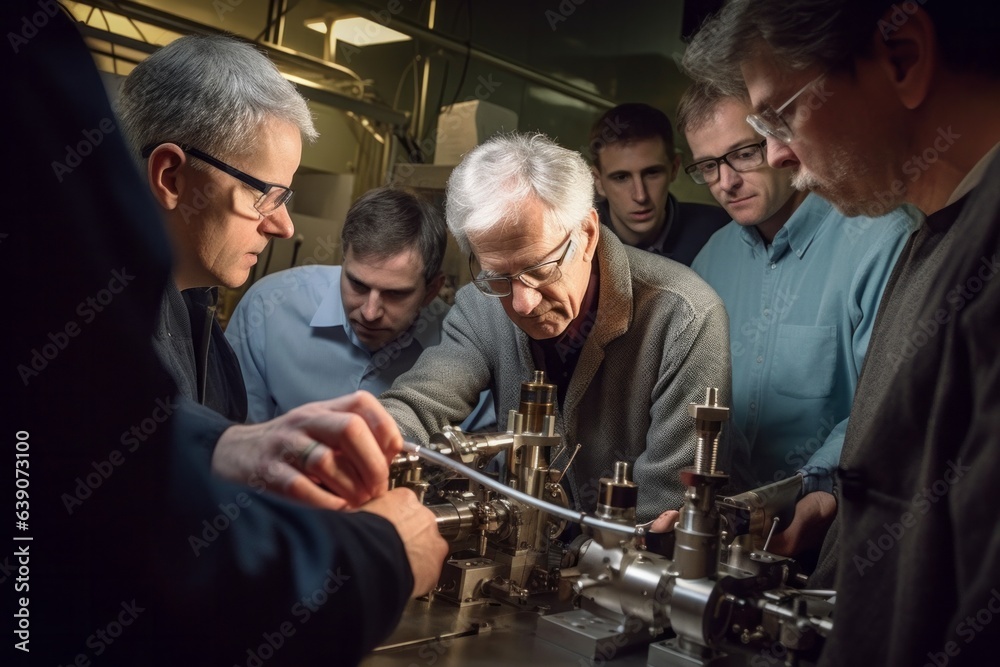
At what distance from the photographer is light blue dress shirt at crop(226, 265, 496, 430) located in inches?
91.0

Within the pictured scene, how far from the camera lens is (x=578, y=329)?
1838 millimetres

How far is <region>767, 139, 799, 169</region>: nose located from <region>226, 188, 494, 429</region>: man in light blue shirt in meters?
1.18

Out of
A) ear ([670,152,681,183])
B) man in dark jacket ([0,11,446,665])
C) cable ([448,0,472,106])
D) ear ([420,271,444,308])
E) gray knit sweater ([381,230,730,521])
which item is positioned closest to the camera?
man in dark jacket ([0,11,446,665])

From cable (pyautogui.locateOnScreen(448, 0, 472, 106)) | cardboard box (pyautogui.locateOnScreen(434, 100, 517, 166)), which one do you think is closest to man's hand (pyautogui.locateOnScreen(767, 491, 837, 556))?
cardboard box (pyautogui.locateOnScreen(434, 100, 517, 166))

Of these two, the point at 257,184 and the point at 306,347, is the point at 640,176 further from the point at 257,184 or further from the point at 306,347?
the point at 257,184

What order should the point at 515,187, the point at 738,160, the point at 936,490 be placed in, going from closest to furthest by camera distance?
the point at 936,490, the point at 515,187, the point at 738,160

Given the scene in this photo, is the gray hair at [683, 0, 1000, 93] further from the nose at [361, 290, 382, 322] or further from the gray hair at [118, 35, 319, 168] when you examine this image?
the nose at [361, 290, 382, 322]

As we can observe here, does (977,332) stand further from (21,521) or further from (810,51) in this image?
(21,521)

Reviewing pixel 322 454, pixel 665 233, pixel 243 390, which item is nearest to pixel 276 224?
pixel 243 390

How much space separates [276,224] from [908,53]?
3.52ft

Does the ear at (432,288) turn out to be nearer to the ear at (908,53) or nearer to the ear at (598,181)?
the ear at (598,181)

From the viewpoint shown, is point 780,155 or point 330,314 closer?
point 780,155

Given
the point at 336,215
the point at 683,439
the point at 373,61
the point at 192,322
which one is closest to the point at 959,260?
the point at 683,439

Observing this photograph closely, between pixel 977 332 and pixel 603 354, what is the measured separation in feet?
3.64
